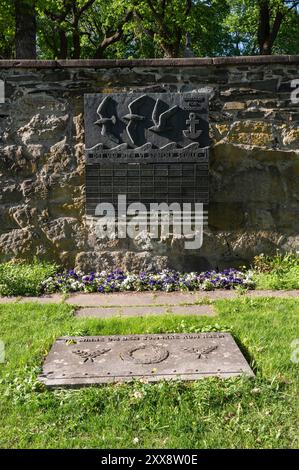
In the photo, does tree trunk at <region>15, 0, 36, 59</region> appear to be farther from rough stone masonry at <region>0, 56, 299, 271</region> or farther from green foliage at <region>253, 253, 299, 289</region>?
green foliage at <region>253, 253, 299, 289</region>

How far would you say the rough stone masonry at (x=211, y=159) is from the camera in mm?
5199

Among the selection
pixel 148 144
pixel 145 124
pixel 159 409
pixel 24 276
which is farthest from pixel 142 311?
pixel 145 124

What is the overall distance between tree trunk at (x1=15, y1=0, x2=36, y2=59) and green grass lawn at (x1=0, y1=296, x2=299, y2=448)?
8.53 m

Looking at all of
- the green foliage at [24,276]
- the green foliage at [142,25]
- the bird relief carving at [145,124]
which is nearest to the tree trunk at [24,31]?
the green foliage at [142,25]

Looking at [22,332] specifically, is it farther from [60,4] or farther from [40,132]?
[60,4]

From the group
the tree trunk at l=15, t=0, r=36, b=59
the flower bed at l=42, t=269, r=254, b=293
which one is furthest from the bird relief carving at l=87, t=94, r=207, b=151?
the tree trunk at l=15, t=0, r=36, b=59

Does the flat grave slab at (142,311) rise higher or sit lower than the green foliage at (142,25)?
lower

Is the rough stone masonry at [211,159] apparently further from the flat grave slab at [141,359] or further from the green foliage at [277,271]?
the flat grave slab at [141,359]

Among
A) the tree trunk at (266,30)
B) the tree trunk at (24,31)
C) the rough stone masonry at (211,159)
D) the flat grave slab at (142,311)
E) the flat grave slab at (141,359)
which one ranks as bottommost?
the flat grave slab at (142,311)

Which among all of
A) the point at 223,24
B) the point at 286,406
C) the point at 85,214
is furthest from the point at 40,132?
the point at 223,24

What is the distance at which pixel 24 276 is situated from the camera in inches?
202

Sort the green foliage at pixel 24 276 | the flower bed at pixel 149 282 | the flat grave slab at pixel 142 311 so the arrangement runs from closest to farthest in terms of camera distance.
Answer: the flat grave slab at pixel 142 311
the green foliage at pixel 24 276
the flower bed at pixel 149 282

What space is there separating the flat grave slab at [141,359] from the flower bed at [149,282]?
1515mm

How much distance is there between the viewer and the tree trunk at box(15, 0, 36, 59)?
10258 mm
